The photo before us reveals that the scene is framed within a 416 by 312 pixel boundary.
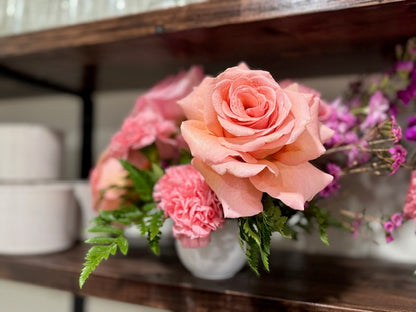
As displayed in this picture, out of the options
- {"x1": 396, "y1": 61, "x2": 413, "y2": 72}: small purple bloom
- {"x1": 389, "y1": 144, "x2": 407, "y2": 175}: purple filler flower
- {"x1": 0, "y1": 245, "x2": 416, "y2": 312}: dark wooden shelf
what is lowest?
{"x1": 0, "y1": 245, "x2": 416, "y2": 312}: dark wooden shelf

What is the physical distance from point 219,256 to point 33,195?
34 centimetres

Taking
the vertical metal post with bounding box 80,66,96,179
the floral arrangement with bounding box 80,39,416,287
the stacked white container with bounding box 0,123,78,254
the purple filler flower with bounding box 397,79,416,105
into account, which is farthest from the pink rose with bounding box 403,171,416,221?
the vertical metal post with bounding box 80,66,96,179

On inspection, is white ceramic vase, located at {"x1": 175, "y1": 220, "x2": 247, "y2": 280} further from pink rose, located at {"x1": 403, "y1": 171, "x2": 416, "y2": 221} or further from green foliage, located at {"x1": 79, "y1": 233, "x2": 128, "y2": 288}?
pink rose, located at {"x1": 403, "y1": 171, "x2": 416, "y2": 221}

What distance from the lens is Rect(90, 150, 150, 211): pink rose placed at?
Result: 0.62 meters

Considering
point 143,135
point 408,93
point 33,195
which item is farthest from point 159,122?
point 408,93

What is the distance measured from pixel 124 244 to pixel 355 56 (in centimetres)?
47

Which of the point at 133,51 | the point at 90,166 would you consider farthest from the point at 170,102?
the point at 90,166

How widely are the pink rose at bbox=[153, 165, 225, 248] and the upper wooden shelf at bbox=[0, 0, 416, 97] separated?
0.70 ft

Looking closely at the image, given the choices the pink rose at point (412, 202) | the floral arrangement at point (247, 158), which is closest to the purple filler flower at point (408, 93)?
the floral arrangement at point (247, 158)

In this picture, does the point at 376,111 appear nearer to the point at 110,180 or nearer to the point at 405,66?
the point at 405,66

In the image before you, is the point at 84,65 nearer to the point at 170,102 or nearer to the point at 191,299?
the point at 170,102

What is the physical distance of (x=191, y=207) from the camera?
A: 18.8 inches

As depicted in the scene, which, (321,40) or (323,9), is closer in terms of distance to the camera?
(323,9)

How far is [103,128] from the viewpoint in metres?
0.92
